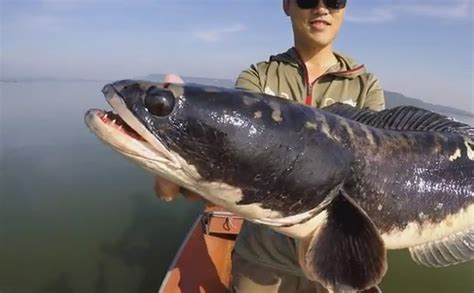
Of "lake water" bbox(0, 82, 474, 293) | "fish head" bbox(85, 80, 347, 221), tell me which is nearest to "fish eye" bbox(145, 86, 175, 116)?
"fish head" bbox(85, 80, 347, 221)

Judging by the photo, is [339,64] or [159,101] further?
[339,64]

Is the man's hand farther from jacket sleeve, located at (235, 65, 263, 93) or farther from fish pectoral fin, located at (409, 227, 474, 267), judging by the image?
fish pectoral fin, located at (409, 227, 474, 267)

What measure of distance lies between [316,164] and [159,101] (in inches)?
35.1

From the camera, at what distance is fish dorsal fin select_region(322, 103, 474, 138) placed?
2928 mm

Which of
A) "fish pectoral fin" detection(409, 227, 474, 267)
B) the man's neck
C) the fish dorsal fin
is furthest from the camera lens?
the man's neck

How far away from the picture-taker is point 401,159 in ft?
9.55

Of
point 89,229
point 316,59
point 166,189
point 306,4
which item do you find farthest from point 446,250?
point 89,229

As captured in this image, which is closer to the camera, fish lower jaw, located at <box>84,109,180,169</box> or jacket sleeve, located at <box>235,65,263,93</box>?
fish lower jaw, located at <box>84,109,180,169</box>

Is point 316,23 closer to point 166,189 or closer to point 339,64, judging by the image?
point 339,64

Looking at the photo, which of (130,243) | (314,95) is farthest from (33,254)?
(314,95)

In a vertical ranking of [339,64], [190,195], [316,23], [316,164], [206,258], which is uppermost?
[316,23]

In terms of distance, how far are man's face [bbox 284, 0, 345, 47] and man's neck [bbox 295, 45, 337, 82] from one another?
0.20ft

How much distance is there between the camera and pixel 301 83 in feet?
12.8

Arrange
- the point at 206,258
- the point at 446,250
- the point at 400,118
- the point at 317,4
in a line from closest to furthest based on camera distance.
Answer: the point at 400,118
the point at 446,250
the point at 317,4
the point at 206,258
